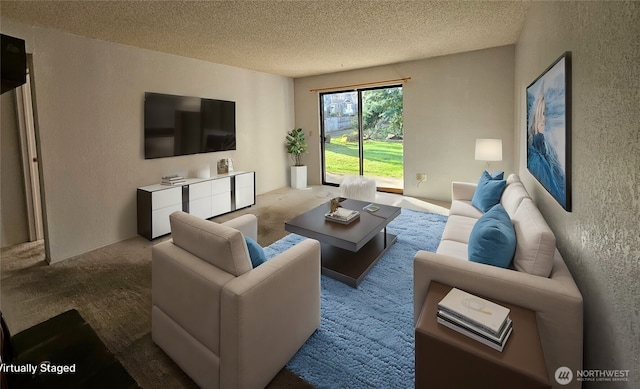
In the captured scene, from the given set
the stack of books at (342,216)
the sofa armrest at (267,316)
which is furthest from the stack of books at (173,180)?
the sofa armrest at (267,316)

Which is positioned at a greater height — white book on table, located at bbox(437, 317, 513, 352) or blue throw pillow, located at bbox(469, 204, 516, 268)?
blue throw pillow, located at bbox(469, 204, 516, 268)

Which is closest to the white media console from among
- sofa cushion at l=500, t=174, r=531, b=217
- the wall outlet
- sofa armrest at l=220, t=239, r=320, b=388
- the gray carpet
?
the gray carpet

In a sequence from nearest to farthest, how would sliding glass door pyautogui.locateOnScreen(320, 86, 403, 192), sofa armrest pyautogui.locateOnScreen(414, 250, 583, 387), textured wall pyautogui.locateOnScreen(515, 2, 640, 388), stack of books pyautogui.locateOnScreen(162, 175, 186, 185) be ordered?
textured wall pyautogui.locateOnScreen(515, 2, 640, 388), sofa armrest pyautogui.locateOnScreen(414, 250, 583, 387), stack of books pyautogui.locateOnScreen(162, 175, 186, 185), sliding glass door pyautogui.locateOnScreen(320, 86, 403, 192)

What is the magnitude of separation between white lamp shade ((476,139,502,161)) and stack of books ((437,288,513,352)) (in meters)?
3.23

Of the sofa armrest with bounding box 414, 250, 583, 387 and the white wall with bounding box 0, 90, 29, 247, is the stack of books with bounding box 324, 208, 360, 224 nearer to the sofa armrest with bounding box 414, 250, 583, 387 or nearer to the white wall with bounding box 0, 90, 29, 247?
the sofa armrest with bounding box 414, 250, 583, 387

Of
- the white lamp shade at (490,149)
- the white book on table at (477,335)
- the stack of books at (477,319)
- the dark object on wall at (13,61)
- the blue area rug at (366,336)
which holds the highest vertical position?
the dark object on wall at (13,61)

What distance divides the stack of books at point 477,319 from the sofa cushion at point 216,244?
0.98 metres

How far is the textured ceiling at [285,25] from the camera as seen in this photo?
2746 mm

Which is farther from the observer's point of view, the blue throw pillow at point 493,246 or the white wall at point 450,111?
the white wall at point 450,111

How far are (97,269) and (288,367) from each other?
2.43 m

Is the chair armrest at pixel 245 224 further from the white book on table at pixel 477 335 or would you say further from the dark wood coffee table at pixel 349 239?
the white book on table at pixel 477 335

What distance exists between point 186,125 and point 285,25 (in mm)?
2182

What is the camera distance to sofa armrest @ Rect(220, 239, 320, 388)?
54.6 inches

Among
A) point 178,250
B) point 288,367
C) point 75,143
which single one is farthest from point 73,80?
point 288,367
